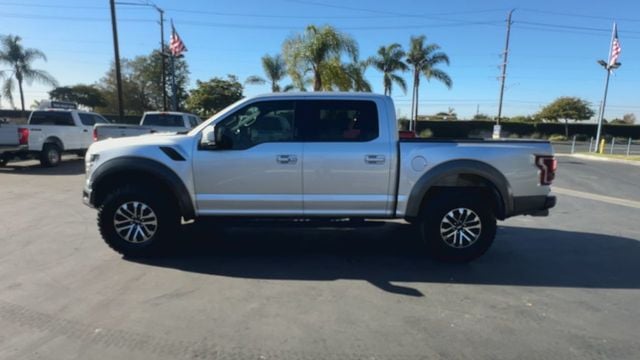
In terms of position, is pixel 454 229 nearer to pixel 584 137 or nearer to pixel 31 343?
pixel 31 343

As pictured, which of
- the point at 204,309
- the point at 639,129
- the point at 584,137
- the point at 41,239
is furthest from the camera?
the point at 639,129

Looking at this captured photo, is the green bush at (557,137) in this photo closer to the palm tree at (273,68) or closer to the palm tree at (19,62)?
the palm tree at (273,68)

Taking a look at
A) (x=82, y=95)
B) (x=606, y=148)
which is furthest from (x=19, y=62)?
(x=606, y=148)

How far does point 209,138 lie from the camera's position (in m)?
4.74

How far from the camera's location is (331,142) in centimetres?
480

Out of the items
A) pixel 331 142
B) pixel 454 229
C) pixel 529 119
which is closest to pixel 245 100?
pixel 331 142

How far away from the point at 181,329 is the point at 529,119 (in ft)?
206

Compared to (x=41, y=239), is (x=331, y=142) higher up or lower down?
higher up

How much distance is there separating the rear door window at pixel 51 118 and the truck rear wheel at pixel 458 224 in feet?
45.2

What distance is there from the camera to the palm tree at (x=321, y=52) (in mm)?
20031

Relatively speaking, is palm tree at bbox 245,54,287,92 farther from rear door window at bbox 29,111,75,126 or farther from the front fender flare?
the front fender flare

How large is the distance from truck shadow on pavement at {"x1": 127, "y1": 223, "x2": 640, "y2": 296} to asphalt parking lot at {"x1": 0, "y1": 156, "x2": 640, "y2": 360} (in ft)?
0.09

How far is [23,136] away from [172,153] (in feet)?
34.9

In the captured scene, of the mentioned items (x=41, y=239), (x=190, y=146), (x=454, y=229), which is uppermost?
(x=190, y=146)
